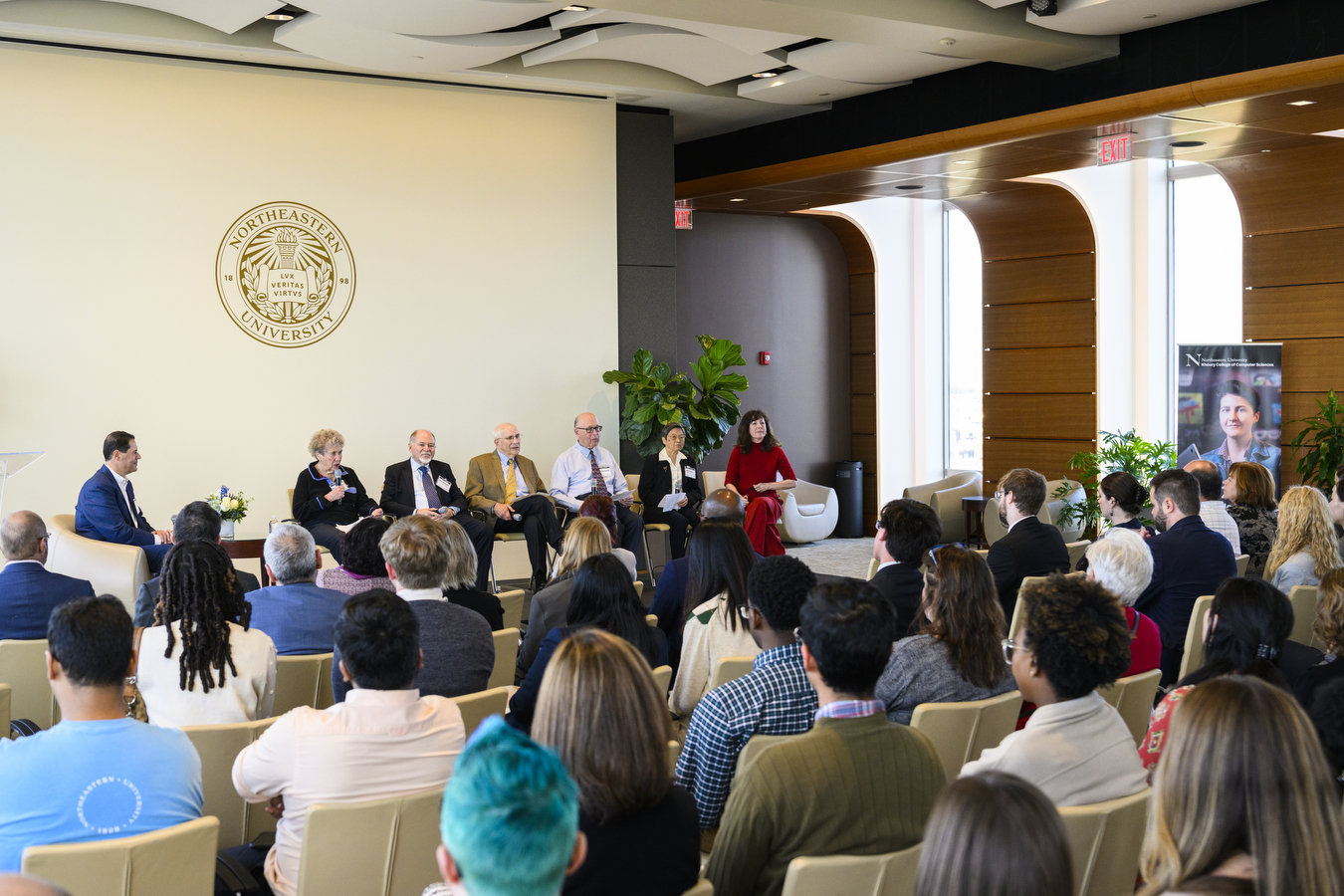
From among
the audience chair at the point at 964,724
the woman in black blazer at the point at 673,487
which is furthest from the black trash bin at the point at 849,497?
the audience chair at the point at 964,724

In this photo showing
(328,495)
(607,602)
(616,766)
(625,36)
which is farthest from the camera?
(625,36)

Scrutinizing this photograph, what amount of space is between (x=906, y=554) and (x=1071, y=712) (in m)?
1.80

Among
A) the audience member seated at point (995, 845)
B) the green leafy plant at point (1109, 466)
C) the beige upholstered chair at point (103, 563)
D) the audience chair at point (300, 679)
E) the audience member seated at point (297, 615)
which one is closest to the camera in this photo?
the audience member seated at point (995, 845)

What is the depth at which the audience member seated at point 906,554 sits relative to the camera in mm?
4141

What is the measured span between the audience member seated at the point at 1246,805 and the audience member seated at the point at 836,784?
63 centimetres

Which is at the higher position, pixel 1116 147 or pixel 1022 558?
pixel 1116 147

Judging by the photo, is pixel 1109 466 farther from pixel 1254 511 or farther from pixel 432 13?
pixel 432 13

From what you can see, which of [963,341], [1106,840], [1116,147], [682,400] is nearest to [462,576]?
[1106,840]

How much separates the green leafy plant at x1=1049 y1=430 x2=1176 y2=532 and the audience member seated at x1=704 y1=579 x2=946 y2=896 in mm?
6839

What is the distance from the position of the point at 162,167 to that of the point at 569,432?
138 inches

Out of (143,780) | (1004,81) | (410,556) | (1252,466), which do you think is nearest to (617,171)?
(1004,81)

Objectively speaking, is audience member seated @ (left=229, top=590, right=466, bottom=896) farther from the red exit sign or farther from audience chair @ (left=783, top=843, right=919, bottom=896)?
the red exit sign

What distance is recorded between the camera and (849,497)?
41.2 ft

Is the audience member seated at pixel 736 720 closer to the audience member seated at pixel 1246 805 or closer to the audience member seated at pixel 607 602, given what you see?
the audience member seated at pixel 607 602
